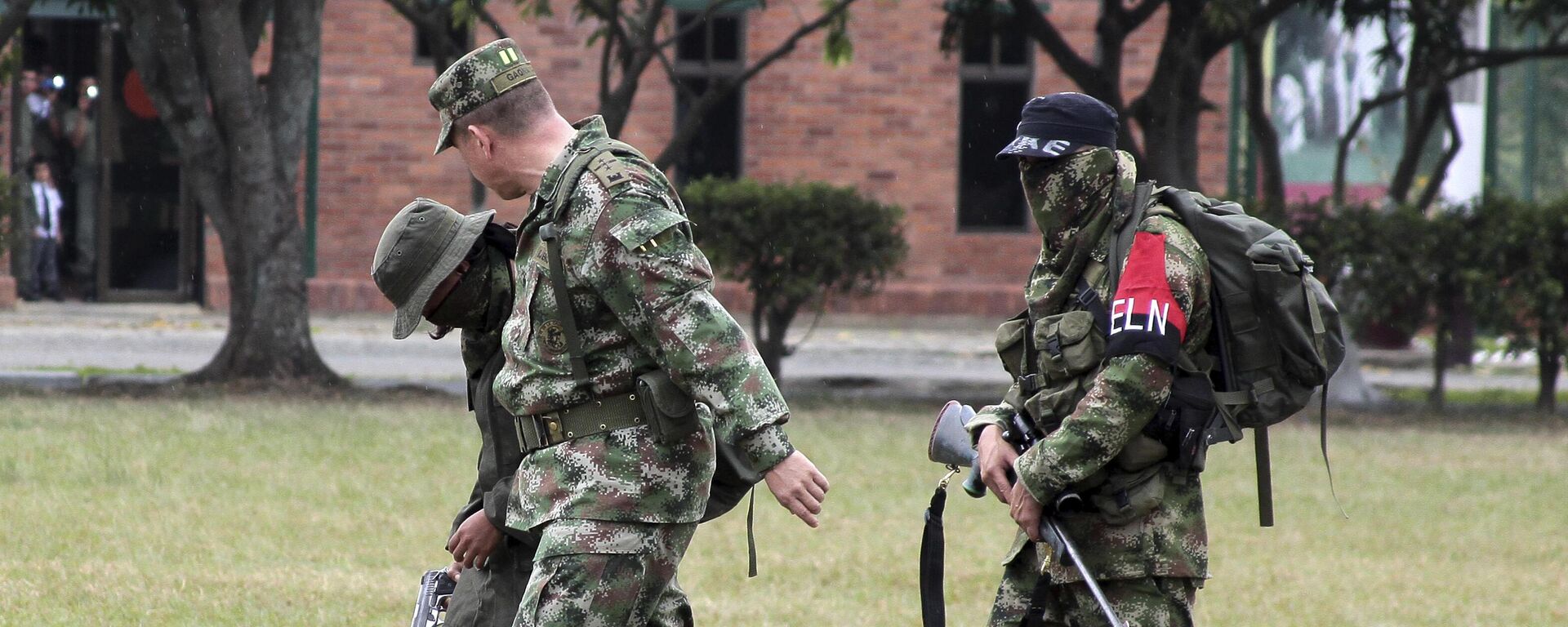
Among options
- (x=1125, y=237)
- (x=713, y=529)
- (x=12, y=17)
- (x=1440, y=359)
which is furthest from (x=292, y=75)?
(x=1125, y=237)

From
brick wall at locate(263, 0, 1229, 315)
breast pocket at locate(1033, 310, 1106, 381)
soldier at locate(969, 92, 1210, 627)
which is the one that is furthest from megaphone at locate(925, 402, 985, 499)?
brick wall at locate(263, 0, 1229, 315)

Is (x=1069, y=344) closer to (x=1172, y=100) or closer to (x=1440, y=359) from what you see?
(x=1172, y=100)

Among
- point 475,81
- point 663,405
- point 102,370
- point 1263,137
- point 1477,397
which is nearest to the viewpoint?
point 663,405

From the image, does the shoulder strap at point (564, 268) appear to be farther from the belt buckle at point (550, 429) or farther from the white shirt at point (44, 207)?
Result: the white shirt at point (44, 207)

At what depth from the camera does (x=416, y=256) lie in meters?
3.66

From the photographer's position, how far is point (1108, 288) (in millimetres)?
3693

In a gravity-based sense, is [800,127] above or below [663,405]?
above

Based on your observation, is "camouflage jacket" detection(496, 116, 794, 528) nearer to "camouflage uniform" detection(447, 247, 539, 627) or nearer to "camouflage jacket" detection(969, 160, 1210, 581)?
"camouflage uniform" detection(447, 247, 539, 627)

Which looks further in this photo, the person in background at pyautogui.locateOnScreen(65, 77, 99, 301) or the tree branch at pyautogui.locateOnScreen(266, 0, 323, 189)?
the person in background at pyautogui.locateOnScreen(65, 77, 99, 301)

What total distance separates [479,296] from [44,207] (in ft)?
52.8

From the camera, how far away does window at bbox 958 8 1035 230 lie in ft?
62.0

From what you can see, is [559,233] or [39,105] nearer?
[559,233]

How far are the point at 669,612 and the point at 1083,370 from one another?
1.01m

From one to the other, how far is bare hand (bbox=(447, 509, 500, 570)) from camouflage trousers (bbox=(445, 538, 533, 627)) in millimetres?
25
